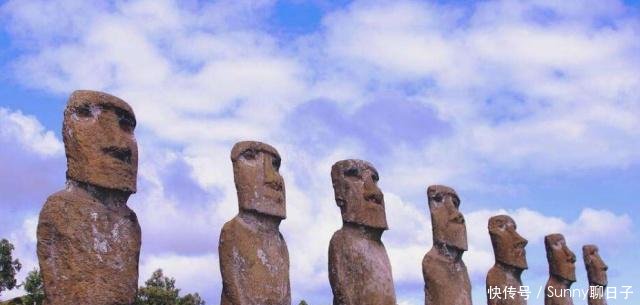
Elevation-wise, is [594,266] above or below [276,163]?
above

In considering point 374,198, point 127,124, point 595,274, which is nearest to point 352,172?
point 374,198

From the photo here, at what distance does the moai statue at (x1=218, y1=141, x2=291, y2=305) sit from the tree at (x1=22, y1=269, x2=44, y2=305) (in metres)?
17.4

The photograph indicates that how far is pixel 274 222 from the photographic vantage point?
10586 mm

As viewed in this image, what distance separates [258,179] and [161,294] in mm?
19205

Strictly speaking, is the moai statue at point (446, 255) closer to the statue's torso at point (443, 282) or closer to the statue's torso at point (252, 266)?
the statue's torso at point (443, 282)

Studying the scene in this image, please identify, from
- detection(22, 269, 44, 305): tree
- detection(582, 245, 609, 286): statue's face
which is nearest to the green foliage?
detection(22, 269, 44, 305): tree

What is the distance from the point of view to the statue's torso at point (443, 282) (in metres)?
12.9

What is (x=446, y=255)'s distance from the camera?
13422 millimetres

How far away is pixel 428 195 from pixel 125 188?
21.0 ft

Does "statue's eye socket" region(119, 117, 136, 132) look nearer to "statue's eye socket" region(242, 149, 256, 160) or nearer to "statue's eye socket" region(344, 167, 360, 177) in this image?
"statue's eye socket" region(242, 149, 256, 160)

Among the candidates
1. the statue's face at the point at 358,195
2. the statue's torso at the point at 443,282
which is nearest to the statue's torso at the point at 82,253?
the statue's face at the point at 358,195

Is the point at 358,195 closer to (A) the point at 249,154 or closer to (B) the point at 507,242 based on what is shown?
(A) the point at 249,154

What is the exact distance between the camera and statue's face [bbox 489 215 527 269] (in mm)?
14758

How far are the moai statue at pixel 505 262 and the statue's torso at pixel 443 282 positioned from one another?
4.13ft
